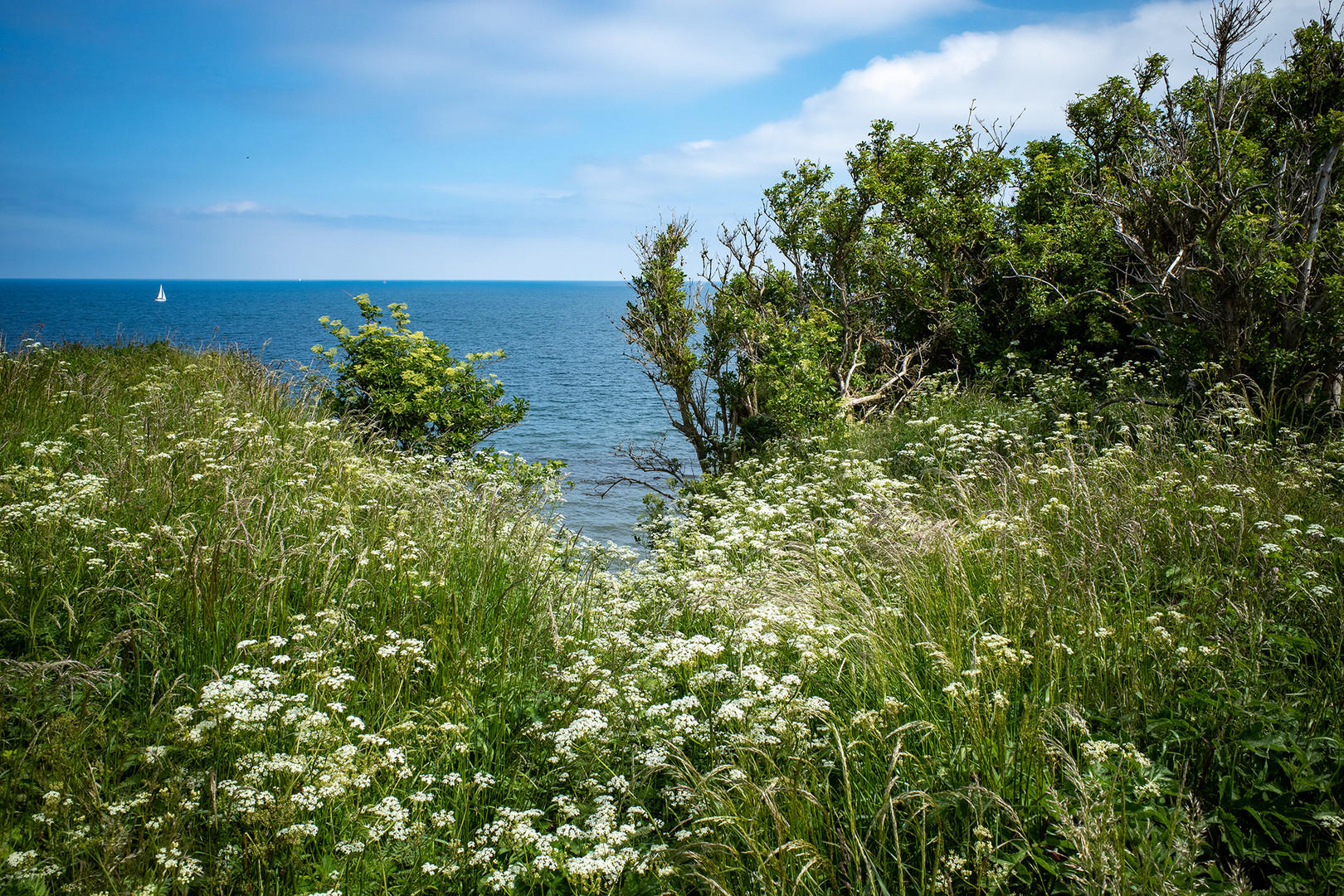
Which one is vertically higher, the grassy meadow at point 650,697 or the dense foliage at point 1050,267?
the dense foliage at point 1050,267

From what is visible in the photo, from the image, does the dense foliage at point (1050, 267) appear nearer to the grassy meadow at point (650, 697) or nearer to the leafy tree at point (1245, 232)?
the leafy tree at point (1245, 232)

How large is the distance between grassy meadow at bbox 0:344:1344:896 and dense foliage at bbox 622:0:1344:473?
390 cm

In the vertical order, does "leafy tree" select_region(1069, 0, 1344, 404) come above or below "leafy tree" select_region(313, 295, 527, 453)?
above

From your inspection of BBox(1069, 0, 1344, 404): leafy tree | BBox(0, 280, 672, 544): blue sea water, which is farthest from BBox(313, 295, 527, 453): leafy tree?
BBox(1069, 0, 1344, 404): leafy tree

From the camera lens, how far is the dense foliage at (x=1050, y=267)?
8.33 meters

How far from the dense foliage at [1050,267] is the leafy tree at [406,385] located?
3236 mm

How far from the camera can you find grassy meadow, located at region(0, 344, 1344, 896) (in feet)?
7.76

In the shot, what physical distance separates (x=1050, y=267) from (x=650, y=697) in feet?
42.3

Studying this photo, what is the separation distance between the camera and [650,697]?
10.7ft

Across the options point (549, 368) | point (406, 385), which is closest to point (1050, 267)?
point (406, 385)

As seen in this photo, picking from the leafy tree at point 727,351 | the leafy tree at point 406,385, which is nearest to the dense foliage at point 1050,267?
the leafy tree at point 727,351

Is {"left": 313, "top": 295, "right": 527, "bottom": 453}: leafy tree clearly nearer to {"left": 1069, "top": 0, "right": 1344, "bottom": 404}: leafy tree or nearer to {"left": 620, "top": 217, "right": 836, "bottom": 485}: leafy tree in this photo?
{"left": 620, "top": 217, "right": 836, "bottom": 485}: leafy tree

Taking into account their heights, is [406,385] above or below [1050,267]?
below

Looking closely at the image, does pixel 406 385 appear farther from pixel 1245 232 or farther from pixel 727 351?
pixel 1245 232
